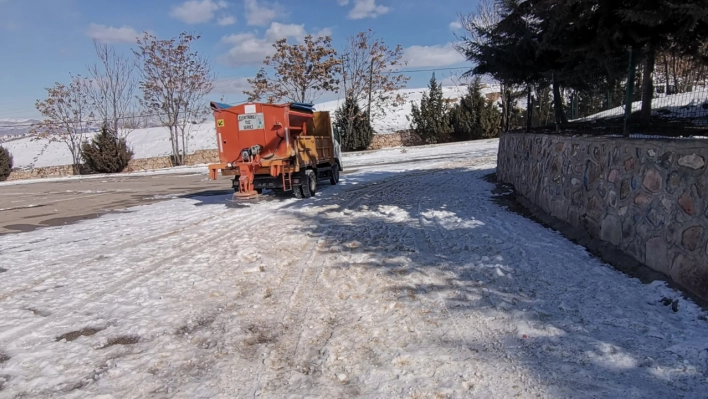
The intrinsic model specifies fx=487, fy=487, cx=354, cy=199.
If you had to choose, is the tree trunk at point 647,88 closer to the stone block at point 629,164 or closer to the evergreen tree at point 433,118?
the stone block at point 629,164

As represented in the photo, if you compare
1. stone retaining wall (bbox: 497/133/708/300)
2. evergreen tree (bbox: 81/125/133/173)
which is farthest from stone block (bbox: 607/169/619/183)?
evergreen tree (bbox: 81/125/133/173)

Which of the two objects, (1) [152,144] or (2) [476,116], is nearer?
(2) [476,116]

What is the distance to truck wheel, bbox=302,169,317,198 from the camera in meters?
13.9

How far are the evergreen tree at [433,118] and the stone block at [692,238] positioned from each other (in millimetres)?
37934

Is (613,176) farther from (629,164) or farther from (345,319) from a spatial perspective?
(345,319)

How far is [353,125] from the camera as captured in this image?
4169 cm

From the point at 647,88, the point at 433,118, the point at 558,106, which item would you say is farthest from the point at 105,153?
the point at 647,88

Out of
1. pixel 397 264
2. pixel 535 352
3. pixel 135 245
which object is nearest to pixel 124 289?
pixel 135 245

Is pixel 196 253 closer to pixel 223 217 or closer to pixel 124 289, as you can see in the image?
pixel 124 289

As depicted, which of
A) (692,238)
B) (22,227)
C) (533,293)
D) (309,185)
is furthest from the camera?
(309,185)

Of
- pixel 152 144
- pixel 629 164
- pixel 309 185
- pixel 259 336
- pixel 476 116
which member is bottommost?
pixel 259 336

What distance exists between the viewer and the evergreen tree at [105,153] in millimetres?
38250

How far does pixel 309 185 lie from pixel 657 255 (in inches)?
396

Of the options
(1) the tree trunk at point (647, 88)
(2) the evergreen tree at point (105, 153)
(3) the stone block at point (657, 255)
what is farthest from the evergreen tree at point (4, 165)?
(3) the stone block at point (657, 255)
